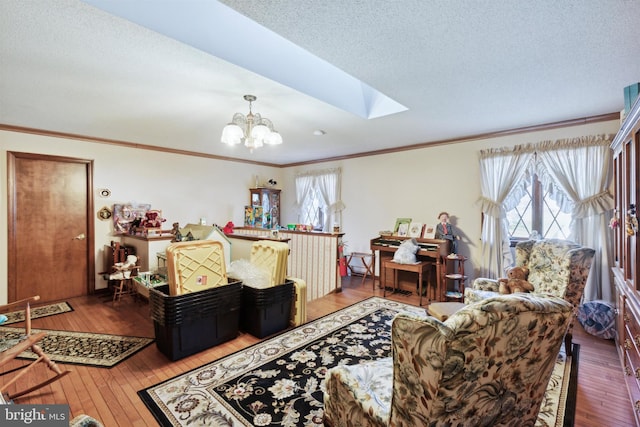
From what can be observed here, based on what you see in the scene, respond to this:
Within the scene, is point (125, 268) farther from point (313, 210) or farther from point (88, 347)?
point (313, 210)

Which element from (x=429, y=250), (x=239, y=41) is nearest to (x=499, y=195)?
(x=429, y=250)

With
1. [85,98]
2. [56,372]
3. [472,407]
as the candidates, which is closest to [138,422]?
[56,372]

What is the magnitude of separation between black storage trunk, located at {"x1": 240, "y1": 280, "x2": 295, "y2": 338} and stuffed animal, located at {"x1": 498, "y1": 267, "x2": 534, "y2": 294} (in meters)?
1.99

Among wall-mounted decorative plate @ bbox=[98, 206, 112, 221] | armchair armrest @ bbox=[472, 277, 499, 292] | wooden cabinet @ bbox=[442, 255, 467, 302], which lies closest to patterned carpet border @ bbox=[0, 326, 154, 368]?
wall-mounted decorative plate @ bbox=[98, 206, 112, 221]

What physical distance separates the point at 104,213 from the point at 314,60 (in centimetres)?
392

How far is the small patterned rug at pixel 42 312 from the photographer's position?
11.1 feet

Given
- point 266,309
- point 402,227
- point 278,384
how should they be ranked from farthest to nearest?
point 402,227 < point 266,309 < point 278,384

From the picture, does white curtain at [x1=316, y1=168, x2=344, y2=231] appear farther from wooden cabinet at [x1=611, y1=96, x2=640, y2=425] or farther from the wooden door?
wooden cabinet at [x1=611, y1=96, x2=640, y2=425]

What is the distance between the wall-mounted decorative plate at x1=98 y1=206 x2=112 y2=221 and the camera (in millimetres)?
4321

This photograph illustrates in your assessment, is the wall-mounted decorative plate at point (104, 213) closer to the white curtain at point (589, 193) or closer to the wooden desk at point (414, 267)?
the wooden desk at point (414, 267)

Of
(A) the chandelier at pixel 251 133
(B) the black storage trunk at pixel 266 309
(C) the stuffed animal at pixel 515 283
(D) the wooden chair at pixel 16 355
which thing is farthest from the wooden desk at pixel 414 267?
(D) the wooden chair at pixel 16 355

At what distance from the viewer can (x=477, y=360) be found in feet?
2.81

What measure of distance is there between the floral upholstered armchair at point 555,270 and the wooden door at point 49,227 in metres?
5.16

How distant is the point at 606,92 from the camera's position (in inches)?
101
